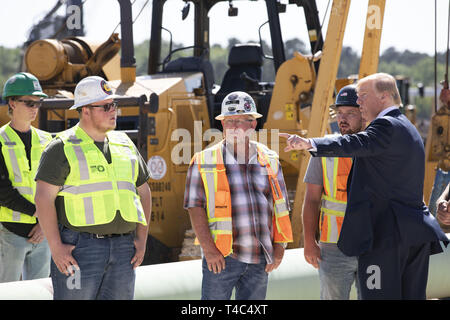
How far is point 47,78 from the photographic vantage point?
Result: 8258 mm

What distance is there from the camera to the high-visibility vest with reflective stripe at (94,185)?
3551 mm

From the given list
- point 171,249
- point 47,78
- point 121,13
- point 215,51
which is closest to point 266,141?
point 171,249

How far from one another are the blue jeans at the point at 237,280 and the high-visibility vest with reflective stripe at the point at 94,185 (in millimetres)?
535

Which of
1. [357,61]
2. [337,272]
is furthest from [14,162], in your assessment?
[357,61]

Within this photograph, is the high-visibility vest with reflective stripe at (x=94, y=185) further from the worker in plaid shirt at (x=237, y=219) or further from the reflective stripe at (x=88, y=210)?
the worker in plaid shirt at (x=237, y=219)

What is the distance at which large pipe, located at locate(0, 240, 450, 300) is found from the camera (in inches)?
179

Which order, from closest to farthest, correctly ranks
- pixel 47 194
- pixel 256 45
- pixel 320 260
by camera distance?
pixel 47 194
pixel 320 260
pixel 256 45

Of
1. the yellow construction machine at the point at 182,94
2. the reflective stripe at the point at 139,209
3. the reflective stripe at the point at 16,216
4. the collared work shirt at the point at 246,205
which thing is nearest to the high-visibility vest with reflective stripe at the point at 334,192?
the collared work shirt at the point at 246,205

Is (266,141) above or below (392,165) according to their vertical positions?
below

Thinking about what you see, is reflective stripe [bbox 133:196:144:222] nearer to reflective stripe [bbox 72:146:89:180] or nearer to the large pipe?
reflective stripe [bbox 72:146:89:180]

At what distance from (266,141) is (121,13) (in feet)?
7.13

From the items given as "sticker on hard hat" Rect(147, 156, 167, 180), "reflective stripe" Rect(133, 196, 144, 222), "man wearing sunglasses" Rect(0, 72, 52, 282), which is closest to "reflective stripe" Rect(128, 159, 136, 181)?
"reflective stripe" Rect(133, 196, 144, 222)

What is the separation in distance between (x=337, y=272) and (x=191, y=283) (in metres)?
1.33
